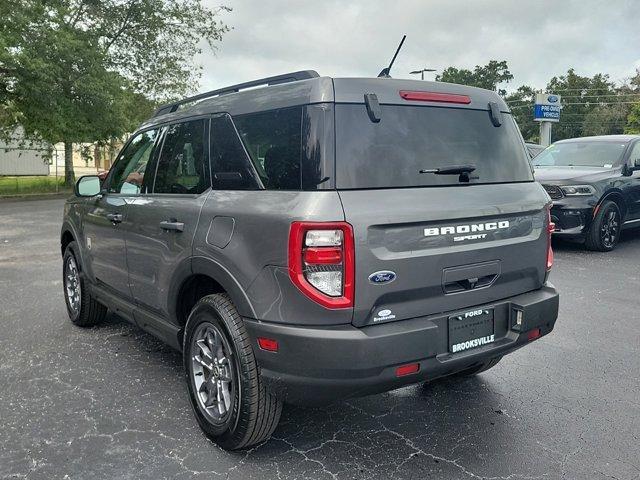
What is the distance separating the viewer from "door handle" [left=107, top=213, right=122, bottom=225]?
4.07 meters

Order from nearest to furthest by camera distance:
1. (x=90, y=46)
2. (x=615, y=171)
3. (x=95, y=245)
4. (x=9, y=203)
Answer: (x=95, y=245), (x=615, y=171), (x=9, y=203), (x=90, y=46)

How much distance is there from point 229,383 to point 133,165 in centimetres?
203

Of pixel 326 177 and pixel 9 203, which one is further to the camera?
pixel 9 203

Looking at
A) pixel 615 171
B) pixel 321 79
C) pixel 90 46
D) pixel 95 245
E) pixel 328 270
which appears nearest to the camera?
pixel 328 270

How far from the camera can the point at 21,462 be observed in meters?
2.88

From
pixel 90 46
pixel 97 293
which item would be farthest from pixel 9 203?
pixel 97 293

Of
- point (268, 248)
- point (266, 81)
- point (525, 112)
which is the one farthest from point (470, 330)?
point (525, 112)

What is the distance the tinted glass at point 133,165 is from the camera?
404 cm

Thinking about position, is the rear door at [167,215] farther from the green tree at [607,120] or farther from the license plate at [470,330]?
the green tree at [607,120]

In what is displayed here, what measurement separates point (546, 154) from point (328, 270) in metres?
9.03

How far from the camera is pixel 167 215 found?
3.43 m

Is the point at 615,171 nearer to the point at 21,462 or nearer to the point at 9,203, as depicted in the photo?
the point at 21,462

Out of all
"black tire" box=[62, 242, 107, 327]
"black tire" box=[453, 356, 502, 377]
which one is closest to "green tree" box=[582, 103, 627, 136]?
"black tire" box=[453, 356, 502, 377]

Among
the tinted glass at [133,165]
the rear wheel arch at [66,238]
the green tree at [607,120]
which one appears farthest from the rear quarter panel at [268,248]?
the green tree at [607,120]
